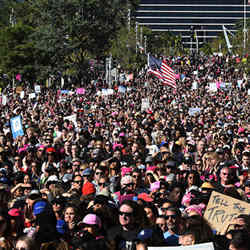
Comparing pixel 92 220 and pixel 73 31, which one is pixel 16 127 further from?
pixel 73 31

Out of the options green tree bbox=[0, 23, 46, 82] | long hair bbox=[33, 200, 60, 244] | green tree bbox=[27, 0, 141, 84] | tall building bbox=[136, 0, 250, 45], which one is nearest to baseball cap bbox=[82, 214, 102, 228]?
long hair bbox=[33, 200, 60, 244]

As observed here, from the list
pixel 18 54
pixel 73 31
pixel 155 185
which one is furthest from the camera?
pixel 18 54

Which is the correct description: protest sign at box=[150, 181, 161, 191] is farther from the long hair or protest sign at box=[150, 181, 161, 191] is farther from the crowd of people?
the long hair

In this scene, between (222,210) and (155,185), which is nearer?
(222,210)

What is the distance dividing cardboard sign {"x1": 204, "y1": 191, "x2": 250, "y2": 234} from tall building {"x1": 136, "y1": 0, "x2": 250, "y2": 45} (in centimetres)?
16920

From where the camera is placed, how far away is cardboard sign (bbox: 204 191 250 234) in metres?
6.44

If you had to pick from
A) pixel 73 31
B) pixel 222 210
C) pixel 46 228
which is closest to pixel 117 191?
pixel 222 210

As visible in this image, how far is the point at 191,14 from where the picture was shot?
175125 millimetres

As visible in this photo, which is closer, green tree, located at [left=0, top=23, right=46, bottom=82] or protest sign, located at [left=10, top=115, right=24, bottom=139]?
protest sign, located at [left=10, top=115, right=24, bottom=139]

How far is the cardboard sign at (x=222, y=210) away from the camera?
6.44m

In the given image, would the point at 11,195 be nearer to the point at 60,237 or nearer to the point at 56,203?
the point at 56,203

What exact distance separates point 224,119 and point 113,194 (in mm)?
14202

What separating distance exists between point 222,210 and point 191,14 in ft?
566

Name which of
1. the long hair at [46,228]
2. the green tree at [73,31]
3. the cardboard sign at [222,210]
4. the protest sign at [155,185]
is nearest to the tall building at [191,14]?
the green tree at [73,31]
